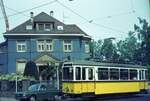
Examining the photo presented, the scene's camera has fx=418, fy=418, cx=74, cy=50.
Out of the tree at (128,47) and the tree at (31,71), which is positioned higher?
the tree at (128,47)

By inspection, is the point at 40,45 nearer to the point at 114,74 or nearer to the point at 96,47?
the point at 96,47

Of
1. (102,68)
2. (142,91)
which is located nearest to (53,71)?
(142,91)

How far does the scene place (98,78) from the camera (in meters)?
14.3

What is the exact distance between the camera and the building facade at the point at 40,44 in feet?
84.1

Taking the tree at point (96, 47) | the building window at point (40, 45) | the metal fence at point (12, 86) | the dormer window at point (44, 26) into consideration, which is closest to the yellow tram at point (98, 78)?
the metal fence at point (12, 86)

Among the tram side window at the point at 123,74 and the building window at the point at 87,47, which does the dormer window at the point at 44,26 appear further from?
the tram side window at the point at 123,74

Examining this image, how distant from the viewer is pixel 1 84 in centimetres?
1880

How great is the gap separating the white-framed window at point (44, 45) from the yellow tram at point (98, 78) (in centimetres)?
1045

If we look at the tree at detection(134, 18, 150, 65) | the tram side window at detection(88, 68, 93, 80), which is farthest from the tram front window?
the tree at detection(134, 18, 150, 65)

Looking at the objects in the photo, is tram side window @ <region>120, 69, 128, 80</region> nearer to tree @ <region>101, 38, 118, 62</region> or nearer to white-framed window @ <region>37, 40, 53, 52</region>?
tree @ <region>101, 38, 118, 62</region>

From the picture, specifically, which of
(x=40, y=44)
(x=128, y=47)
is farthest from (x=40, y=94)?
(x=128, y=47)

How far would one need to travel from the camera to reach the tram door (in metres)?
13.7

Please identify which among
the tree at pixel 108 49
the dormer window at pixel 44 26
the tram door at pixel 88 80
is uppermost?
the dormer window at pixel 44 26

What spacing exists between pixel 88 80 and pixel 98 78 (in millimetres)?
535
